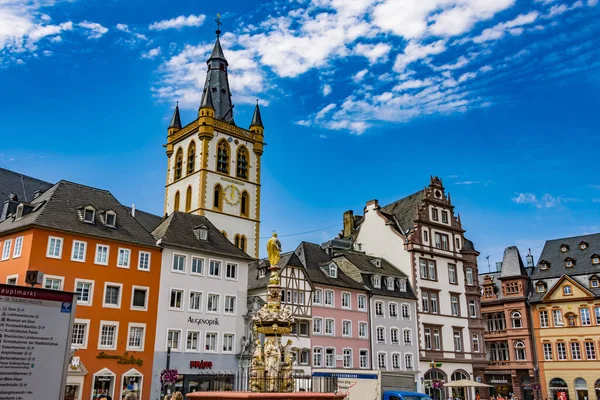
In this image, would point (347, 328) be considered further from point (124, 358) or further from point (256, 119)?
point (256, 119)

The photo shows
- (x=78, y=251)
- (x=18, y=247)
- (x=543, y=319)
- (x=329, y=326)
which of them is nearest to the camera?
(x=18, y=247)

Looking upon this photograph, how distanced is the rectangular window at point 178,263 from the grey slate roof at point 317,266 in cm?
1142

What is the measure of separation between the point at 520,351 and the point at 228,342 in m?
35.8

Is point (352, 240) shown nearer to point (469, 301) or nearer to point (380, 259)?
point (380, 259)

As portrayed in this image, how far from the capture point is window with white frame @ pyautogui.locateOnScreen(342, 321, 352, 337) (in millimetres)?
49991

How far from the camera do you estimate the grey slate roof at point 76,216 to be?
36875mm

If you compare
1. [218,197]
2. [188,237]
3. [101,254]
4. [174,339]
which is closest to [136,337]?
[174,339]

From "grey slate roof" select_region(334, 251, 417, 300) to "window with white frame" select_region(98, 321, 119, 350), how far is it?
2360cm

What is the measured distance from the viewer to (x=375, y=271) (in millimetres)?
55750

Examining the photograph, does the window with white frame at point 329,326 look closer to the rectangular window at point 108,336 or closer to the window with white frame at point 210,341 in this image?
the window with white frame at point 210,341

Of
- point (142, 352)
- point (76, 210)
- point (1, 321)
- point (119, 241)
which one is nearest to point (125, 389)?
point (142, 352)

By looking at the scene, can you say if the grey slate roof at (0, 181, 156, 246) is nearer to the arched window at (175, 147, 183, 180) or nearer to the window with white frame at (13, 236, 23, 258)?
the window with white frame at (13, 236, 23, 258)

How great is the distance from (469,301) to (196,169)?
34.5 meters

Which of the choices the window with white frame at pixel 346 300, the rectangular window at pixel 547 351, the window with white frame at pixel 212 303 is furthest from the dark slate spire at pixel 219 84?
the rectangular window at pixel 547 351
